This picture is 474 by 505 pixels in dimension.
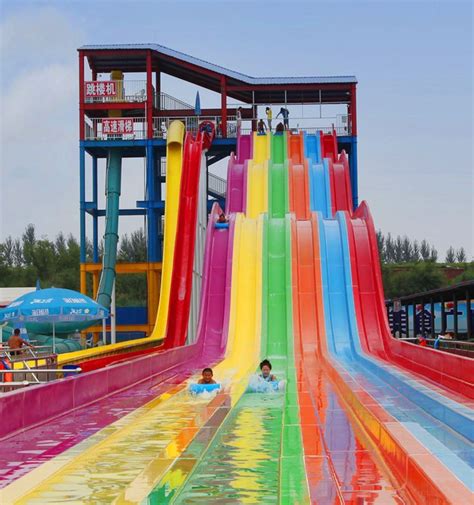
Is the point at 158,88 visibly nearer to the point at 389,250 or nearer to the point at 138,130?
the point at 138,130

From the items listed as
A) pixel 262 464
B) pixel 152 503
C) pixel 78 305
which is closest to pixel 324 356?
pixel 78 305

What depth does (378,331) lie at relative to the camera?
19906 mm

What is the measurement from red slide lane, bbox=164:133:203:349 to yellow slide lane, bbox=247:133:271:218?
94.3 inches

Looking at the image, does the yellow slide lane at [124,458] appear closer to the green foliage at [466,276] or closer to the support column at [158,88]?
the support column at [158,88]

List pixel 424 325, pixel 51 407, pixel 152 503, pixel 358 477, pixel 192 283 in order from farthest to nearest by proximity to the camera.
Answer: pixel 424 325 < pixel 192 283 < pixel 51 407 < pixel 358 477 < pixel 152 503

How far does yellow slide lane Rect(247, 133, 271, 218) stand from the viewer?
27.4 metres

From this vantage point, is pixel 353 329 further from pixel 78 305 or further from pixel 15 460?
pixel 15 460

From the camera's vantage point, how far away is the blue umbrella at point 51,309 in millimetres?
15125

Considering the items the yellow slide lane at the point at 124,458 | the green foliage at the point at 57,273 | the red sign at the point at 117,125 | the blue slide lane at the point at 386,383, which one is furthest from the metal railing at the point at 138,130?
the green foliage at the point at 57,273

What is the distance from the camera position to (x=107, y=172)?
34469 millimetres

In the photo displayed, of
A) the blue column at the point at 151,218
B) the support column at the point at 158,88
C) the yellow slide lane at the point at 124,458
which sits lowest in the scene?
the yellow slide lane at the point at 124,458

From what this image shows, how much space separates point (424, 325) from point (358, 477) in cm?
3176

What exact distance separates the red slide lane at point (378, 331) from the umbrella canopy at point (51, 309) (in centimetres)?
554

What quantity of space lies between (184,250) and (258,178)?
6.87 m
